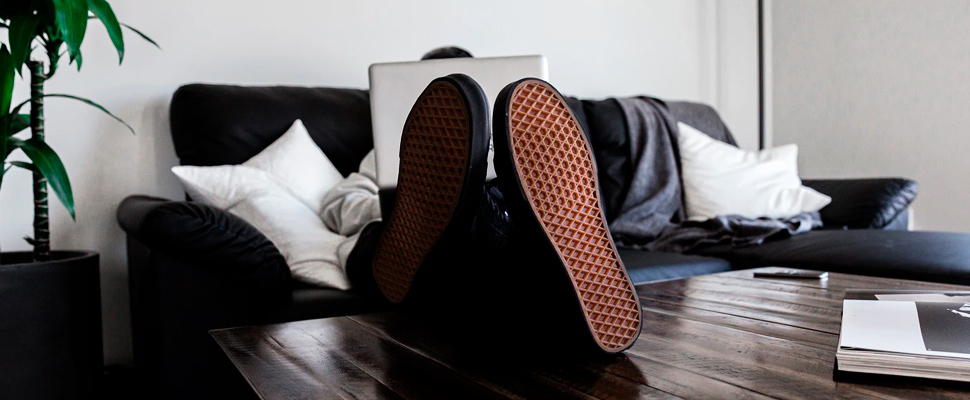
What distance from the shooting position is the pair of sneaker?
678mm

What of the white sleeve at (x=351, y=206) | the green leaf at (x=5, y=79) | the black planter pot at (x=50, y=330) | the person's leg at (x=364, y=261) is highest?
the green leaf at (x=5, y=79)

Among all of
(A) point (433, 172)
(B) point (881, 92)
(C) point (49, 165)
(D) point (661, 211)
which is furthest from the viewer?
(B) point (881, 92)

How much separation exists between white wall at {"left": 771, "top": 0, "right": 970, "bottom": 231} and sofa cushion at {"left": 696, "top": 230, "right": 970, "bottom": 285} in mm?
1215

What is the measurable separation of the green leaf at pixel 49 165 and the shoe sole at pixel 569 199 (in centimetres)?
117

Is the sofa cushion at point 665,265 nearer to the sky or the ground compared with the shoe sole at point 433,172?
nearer to the ground

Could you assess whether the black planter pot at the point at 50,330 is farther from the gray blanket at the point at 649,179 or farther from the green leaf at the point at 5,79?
the gray blanket at the point at 649,179

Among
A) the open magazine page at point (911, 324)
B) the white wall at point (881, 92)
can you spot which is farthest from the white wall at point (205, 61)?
the open magazine page at point (911, 324)

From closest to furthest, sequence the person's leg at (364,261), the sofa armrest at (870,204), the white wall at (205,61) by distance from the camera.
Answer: the person's leg at (364,261) < the white wall at (205,61) < the sofa armrest at (870,204)

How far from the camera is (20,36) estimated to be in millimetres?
1414

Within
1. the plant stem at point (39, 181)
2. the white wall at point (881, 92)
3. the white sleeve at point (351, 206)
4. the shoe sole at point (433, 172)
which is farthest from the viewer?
the white wall at point (881, 92)

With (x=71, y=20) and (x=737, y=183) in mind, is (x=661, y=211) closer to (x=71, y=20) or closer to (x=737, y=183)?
(x=737, y=183)

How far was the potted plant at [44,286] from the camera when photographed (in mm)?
1412

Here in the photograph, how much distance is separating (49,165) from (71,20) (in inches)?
11.5

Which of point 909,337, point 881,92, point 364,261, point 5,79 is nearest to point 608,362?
point 909,337
